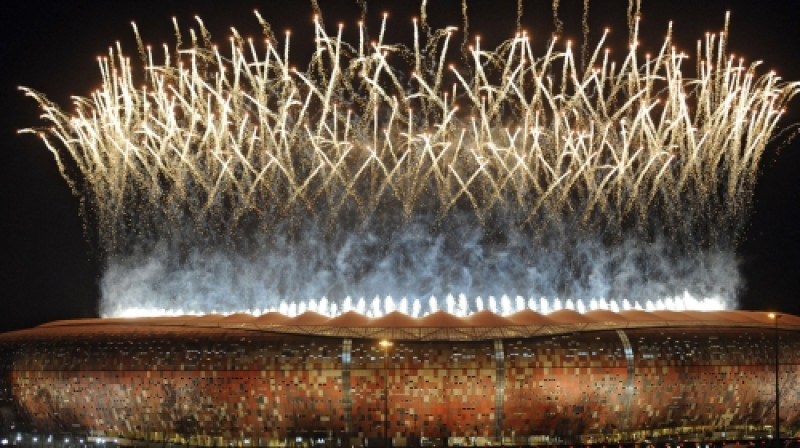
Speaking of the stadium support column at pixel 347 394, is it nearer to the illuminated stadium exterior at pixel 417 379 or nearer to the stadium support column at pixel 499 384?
the illuminated stadium exterior at pixel 417 379

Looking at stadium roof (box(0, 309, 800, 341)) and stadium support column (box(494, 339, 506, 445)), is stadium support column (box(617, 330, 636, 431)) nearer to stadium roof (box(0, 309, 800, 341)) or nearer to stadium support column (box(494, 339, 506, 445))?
stadium roof (box(0, 309, 800, 341))

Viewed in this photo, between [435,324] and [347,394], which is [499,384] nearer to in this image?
[435,324]

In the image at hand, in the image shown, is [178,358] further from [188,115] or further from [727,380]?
[727,380]

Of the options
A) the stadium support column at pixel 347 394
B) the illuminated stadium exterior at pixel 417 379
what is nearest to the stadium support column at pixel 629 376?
the illuminated stadium exterior at pixel 417 379

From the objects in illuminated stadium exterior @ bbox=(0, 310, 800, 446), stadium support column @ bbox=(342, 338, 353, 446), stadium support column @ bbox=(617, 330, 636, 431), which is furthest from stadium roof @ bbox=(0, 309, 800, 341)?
stadium support column @ bbox=(342, 338, 353, 446)

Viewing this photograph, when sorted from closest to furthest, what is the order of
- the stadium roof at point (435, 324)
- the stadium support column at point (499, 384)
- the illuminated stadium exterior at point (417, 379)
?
1. the stadium support column at point (499, 384)
2. the illuminated stadium exterior at point (417, 379)
3. the stadium roof at point (435, 324)
